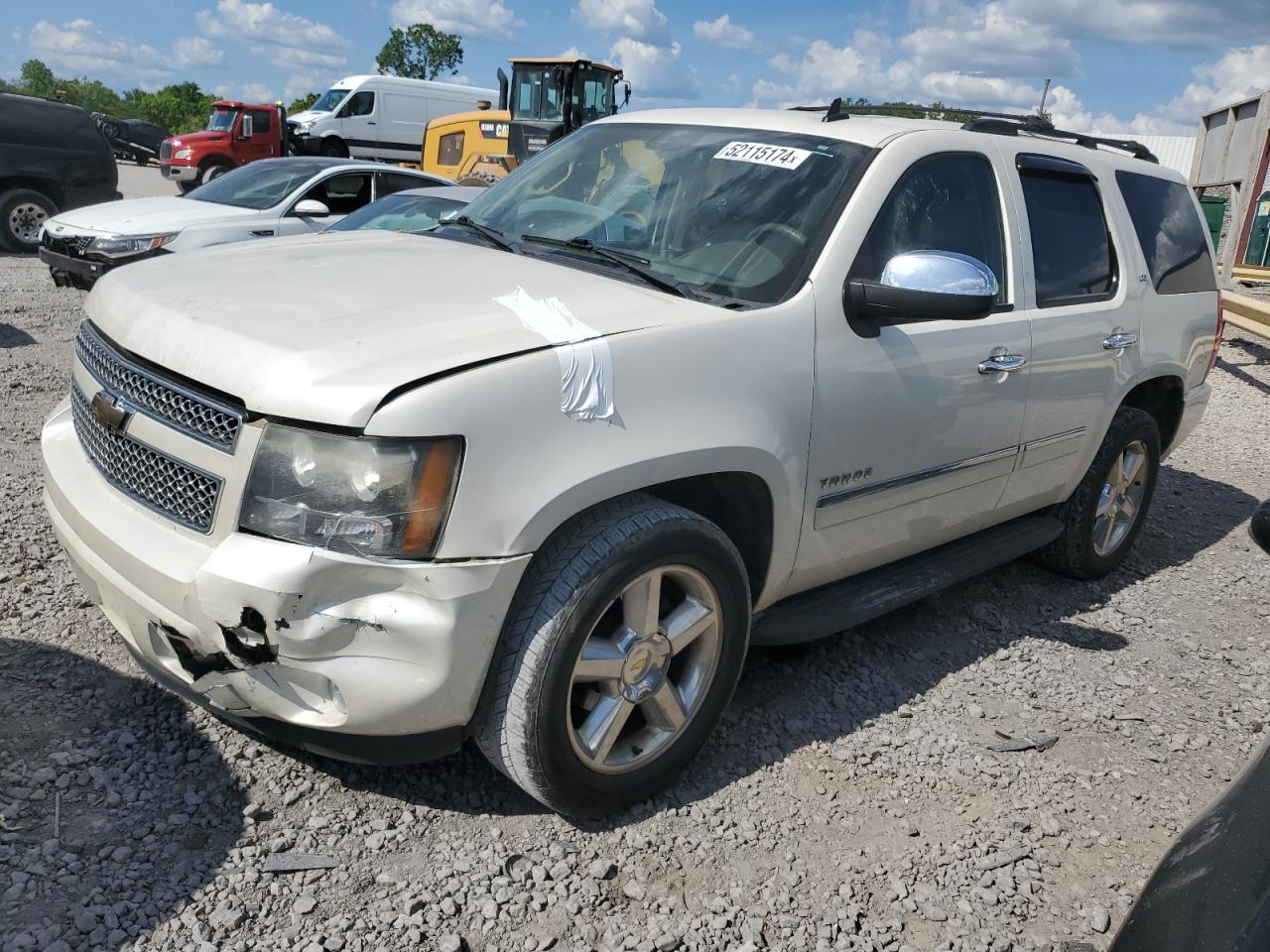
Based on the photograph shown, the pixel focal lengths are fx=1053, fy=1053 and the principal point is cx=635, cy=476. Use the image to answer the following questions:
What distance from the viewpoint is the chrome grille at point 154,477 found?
2.43m

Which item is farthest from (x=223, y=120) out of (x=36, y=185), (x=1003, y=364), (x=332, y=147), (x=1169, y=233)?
(x=1003, y=364)

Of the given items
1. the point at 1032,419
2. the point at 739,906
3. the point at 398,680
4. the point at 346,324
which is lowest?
the point at 739,906

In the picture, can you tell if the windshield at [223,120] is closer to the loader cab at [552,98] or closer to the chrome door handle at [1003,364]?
the loader cab at [552,98]

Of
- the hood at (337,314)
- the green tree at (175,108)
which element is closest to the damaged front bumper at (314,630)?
the hood at (337,314)

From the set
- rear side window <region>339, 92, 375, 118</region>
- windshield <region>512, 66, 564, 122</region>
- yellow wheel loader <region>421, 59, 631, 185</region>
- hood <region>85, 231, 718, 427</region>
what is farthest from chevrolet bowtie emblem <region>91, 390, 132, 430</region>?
rear side window <region>339, 92, 375, 118</region>

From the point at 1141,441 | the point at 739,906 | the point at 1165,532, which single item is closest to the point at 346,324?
the point at 739,906

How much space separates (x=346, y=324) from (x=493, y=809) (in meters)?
1.36

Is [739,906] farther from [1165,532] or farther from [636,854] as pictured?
[1165,532]

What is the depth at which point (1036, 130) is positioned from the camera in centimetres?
441

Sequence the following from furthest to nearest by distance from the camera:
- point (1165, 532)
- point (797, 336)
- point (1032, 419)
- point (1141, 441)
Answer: point (1165, 532) < point (1141, 441) < point (1032, 419) < point (797, 336)

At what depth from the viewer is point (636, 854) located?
278cm

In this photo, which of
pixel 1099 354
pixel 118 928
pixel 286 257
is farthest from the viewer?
pixel 1099 354

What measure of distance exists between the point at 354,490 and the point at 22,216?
1341 centimetres

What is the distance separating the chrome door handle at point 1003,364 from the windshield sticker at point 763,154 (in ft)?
3.07
